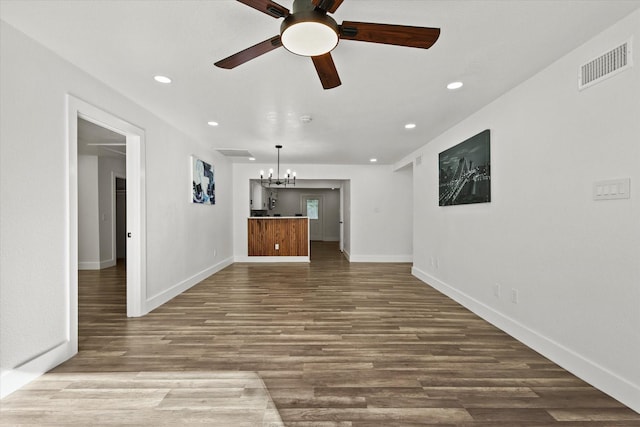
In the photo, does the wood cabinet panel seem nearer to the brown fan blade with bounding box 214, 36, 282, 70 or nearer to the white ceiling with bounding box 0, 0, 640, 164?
the white ceiling with bounding box 0, 0, 640, 164

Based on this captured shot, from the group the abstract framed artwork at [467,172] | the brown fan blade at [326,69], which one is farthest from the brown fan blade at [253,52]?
the abstract framed artwork at [467,172]

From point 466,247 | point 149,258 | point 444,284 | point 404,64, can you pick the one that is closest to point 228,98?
point 404,64

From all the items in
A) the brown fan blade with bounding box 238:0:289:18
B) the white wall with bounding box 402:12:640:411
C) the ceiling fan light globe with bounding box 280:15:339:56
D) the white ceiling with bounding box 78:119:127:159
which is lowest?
the white wall with bounding box 402:12:640:411

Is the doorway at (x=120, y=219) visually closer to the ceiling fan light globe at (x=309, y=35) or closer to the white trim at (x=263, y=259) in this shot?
the white trim at (x=263, y=259)

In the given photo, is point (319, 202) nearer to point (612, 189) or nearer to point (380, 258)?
point (380, 258)

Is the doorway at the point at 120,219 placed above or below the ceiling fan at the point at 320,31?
below

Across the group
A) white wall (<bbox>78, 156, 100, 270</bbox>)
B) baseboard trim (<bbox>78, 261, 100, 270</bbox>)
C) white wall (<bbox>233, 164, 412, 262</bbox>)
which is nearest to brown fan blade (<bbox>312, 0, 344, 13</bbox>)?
white wall (<bbox>233, 164, 412, 262</bbox>)

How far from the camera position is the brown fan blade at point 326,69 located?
177cm

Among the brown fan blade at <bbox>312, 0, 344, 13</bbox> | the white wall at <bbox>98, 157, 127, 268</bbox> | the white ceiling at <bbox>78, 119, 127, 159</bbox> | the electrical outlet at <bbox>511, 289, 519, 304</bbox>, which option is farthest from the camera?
the white wall at <bbox>98, 157, 127, 268</bbox>

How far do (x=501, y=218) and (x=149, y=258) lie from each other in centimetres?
402

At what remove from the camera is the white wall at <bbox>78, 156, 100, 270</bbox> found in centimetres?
615

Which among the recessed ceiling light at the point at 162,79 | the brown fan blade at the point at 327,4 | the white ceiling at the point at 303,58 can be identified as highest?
the recessed ceiling light at the point at 162,79

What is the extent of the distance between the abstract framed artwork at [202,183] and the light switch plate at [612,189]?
187 inches

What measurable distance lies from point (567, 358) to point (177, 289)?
14.5 feet
